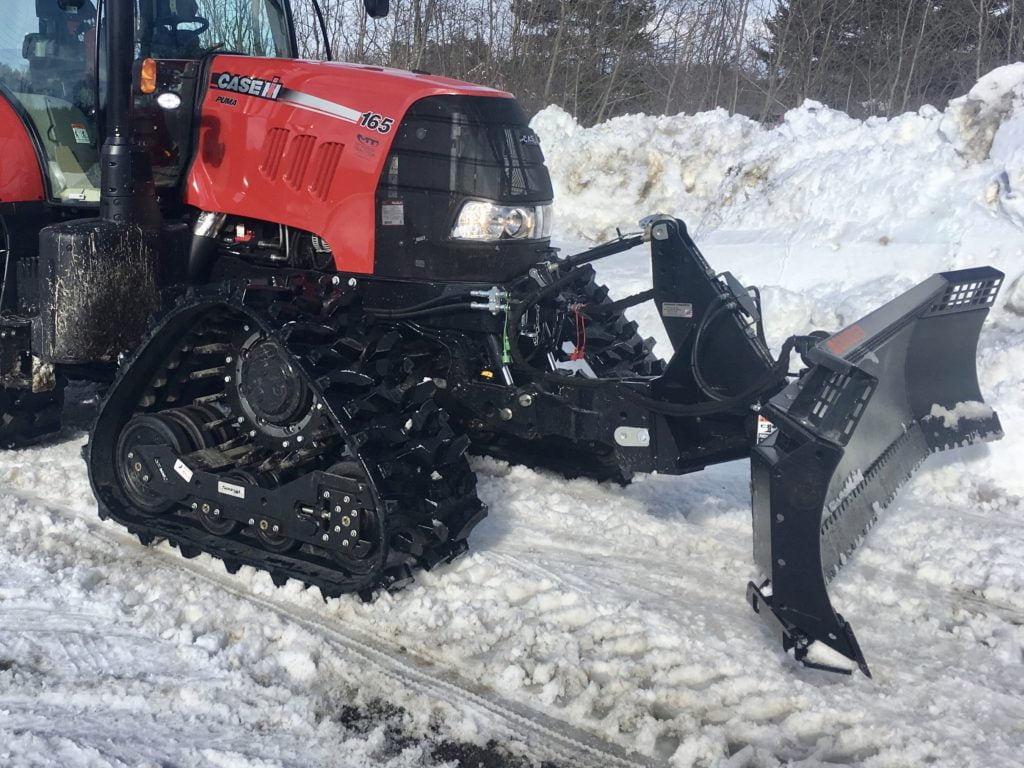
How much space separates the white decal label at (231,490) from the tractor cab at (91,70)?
4.89ft

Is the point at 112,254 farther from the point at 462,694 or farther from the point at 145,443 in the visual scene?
the point at 462,694

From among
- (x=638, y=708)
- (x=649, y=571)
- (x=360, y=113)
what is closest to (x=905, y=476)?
(x=649, y=571)

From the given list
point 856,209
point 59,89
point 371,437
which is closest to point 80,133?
point 59,89

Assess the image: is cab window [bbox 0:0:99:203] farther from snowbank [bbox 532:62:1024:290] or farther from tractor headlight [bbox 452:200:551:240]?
snowbank [bbox 532:62:1024:290]

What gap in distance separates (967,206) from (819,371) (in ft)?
21.2

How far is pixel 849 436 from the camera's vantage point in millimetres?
3527

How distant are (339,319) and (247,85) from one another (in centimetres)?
122

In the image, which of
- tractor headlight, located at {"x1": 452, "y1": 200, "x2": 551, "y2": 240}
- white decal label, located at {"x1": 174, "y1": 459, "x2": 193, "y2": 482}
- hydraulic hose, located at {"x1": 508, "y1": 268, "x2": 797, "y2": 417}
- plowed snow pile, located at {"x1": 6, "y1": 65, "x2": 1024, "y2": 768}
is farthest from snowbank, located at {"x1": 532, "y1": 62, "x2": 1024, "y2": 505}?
white decal label, located at {"x1": 174, "y1": 459, "x2": 193, "y2": 482}

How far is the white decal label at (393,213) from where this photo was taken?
4.41m

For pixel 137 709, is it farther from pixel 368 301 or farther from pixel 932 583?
pixel 932 583

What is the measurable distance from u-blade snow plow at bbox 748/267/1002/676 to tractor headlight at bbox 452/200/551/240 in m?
1.40

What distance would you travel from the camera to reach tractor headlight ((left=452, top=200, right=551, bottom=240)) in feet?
14.6

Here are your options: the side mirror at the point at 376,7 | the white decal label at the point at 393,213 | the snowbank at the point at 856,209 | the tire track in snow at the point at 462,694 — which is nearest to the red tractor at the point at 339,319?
the white decal label at the point at 393,213

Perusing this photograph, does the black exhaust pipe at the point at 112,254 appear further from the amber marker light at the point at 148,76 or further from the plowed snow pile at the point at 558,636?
the plowed snow pile at the point at 558,636
